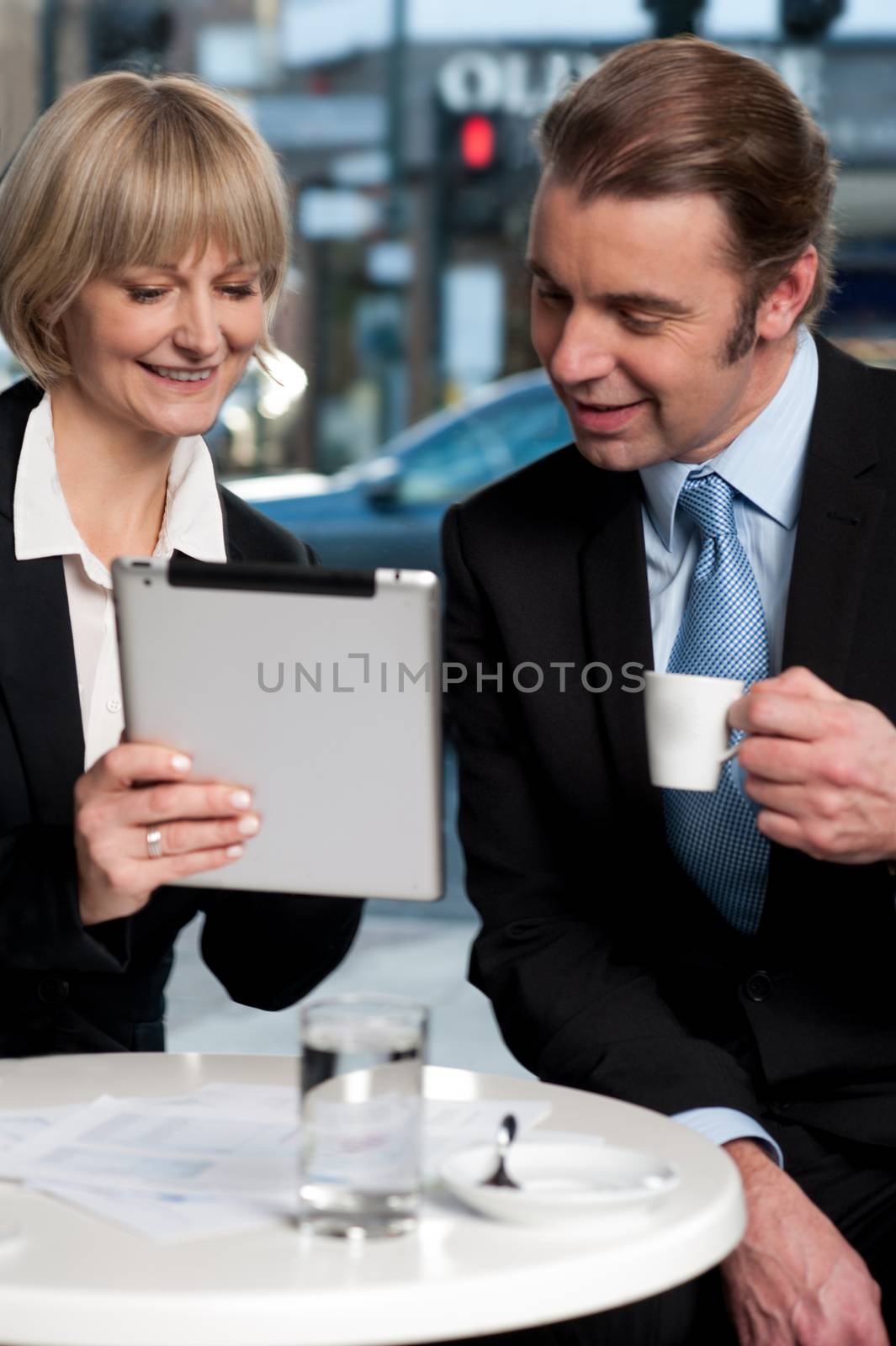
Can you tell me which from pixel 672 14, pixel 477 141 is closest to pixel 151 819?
pixel 672 14

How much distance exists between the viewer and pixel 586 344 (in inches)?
70.1

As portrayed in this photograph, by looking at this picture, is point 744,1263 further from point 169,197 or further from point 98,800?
point 169,197

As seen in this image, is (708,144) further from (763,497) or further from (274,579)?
(274,579)

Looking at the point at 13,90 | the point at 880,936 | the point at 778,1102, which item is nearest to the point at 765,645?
the point at 880,936

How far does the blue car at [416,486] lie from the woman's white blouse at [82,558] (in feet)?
13.1

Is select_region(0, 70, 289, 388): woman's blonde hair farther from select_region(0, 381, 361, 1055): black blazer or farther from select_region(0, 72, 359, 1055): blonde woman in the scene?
select_region(0, 381, 361, 1055): black blazer

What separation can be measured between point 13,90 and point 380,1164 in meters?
4.91

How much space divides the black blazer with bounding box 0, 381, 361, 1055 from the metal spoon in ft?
2.30

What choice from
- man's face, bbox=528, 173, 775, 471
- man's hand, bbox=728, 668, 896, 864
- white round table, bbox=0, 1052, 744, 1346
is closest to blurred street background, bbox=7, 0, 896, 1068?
man's face, bbox=528, 173, 775, 471

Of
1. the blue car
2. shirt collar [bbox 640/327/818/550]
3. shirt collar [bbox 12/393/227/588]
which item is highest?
shirt collar [bbox 640/327/818/550]

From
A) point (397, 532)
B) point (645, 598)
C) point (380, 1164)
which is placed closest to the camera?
point (380, 1164)

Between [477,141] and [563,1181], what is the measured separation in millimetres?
5618

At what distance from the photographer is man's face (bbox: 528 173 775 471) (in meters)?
1.76

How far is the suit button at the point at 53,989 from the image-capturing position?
1.96 meters
